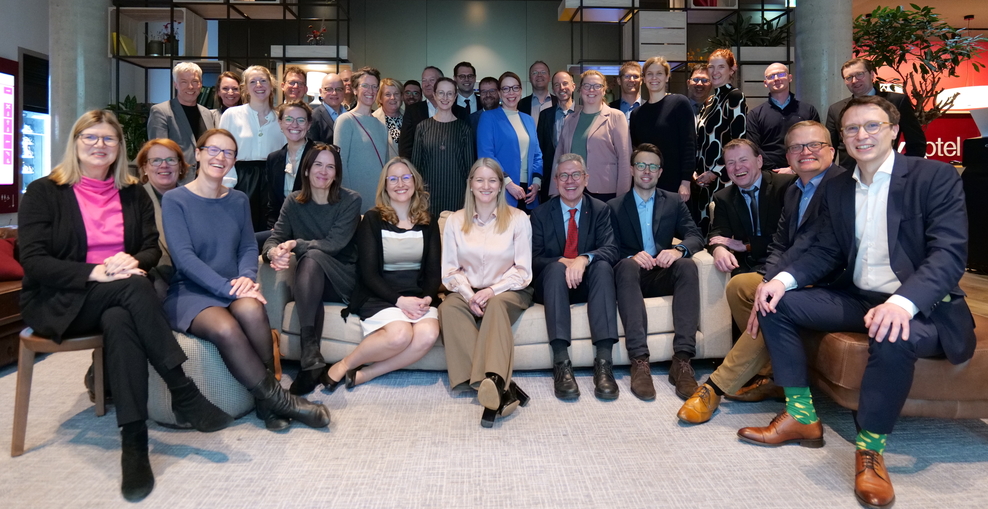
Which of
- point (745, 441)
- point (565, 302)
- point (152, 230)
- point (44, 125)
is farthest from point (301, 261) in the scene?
point (44, 125)

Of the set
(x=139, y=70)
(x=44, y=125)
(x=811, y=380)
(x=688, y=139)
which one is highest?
(x=139, y=70)

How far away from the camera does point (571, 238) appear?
3.34 m

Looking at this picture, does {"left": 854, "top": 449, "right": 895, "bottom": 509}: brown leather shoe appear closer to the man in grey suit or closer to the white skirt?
the white skirt

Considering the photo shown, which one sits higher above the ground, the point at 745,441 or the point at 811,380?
the point at 811,380

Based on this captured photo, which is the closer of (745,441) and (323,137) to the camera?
(745,441)

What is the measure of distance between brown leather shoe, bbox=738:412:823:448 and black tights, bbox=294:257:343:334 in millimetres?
1962

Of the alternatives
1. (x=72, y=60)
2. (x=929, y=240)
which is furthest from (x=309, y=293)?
(x=72, y=60)

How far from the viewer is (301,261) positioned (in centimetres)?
310

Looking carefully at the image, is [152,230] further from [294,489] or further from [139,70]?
[139,70]

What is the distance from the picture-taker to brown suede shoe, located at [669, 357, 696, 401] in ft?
9.24

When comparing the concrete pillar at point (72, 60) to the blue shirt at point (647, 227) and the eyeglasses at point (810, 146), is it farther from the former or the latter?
the eyeglasses at point (810, 146)

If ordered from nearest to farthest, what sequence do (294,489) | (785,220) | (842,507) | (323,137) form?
(842,507) < (294,489) < (785,220) < (323,137)

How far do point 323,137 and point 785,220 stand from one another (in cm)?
283

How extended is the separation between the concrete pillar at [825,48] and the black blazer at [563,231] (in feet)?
11.2
